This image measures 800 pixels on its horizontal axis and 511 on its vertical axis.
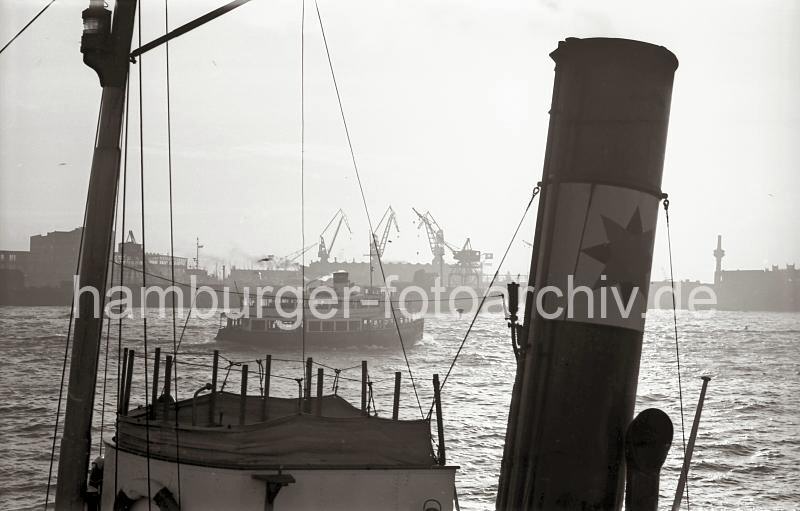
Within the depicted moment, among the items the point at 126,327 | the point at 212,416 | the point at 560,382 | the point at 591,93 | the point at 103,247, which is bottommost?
the point at 126,327

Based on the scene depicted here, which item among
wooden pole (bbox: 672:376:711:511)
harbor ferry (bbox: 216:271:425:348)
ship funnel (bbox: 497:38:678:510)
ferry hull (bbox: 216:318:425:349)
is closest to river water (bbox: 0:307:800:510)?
ferry hull (bbox: 216:318:425:349)

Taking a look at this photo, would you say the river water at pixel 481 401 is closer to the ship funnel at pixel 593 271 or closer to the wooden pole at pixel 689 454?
the wooden pole at pixel 689 454

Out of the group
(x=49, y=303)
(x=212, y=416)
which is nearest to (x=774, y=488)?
(x=212, y=416)

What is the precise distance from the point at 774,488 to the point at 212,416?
18.3 m

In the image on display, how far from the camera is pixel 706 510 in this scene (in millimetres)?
18141

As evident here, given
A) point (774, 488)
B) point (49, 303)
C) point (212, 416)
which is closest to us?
point (212, 416)

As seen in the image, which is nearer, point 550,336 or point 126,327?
point 550,336

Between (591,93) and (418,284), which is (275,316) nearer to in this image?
(591,93)

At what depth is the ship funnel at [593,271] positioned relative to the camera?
407 cm

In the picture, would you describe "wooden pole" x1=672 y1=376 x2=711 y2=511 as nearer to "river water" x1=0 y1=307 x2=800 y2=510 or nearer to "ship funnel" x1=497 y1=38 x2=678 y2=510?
"ship funnel" x1=497 y1=38 x2=678 y2=510

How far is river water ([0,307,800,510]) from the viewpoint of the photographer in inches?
780

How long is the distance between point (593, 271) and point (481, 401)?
98.0 ft

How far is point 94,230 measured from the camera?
15.1ft

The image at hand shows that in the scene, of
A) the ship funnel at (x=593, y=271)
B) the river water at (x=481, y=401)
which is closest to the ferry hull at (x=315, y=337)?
the river water at (x=481, y=401)
